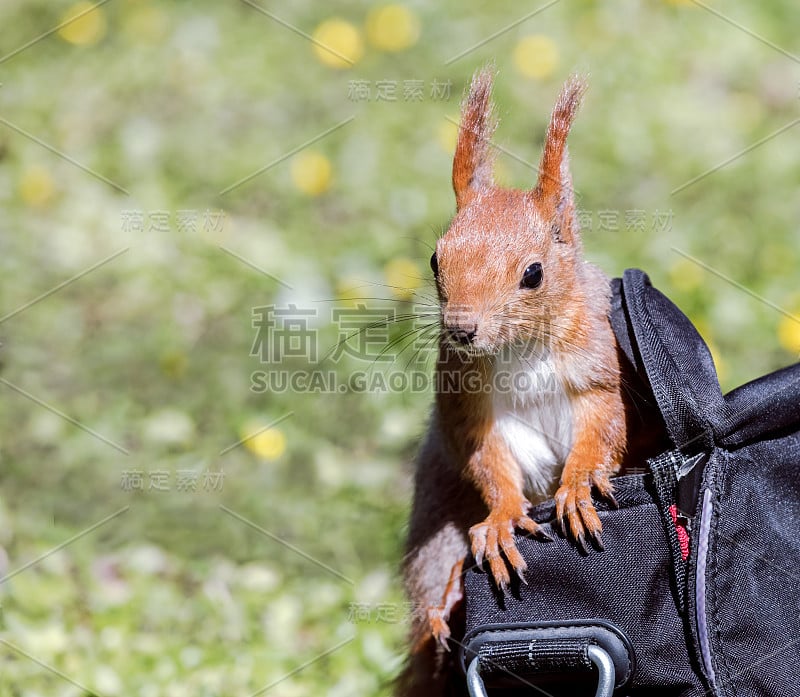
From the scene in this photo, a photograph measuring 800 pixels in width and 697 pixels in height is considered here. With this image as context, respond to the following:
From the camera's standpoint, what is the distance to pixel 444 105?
11.6ft

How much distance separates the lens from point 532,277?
5.68 ft

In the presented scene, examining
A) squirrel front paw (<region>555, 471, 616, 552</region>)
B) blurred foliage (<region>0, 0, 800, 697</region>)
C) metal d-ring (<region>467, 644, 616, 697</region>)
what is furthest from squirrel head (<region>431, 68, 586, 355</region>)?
metal d-ring (<region>467, 644, 616, 697</region>)

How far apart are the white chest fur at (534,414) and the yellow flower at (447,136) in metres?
1.65

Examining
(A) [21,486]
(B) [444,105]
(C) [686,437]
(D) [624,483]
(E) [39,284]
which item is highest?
(B) [444,105]

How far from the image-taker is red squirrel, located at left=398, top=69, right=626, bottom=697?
167cm

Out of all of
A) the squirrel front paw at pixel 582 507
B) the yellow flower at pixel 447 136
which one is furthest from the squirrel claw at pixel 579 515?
the yellow flower at pixel 447 136

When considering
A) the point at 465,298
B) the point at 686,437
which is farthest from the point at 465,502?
the point at 686,437

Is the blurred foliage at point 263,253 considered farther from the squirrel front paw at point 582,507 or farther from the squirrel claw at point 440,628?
the squirrel front paw at point 582,507

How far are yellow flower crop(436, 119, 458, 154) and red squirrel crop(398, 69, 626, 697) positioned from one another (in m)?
1.42

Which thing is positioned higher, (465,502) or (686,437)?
(686,437)

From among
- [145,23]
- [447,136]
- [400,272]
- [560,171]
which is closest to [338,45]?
[447,136]

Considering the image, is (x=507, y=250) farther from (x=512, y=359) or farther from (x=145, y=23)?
(x=145, y=23)

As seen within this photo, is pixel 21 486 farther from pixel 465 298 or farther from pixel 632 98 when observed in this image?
pixel 632 98

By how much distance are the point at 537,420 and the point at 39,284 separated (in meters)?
1.79
